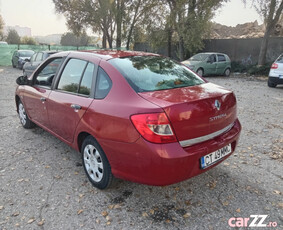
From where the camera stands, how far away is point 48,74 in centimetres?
425

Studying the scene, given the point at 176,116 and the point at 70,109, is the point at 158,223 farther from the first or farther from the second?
the point at 70,109

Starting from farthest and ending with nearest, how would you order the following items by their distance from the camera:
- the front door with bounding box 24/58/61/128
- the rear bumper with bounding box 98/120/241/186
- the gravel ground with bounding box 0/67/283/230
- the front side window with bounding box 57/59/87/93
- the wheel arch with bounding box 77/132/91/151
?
1. the front door with bounding box 24/58/61/128
2. the front side window with bounding box 57/59/87/93
3. the wheel arch with bounding box 77/132/91/151
4. the gravel ground with bounding box 0/67/283/230
5. the rear bumper with bounding box 98/120/241/186

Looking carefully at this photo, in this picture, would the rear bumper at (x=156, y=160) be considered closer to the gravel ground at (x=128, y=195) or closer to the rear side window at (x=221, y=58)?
the gravel ground at (x=128, y=195)

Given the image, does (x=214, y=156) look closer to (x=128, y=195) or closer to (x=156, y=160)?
(x=156, y=160)

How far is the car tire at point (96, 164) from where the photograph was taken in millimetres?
2748

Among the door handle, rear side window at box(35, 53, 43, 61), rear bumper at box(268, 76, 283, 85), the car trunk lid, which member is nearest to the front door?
the door handle

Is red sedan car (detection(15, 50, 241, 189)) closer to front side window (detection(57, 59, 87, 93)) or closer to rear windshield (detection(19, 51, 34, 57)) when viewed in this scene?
front side window (detection(57, 59, 87, 93))

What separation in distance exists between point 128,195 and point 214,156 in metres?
1.11

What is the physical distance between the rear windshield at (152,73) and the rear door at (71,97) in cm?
43

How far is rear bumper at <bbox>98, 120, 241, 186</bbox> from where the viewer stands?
7.32 ft

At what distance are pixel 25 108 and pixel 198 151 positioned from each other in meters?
3.70

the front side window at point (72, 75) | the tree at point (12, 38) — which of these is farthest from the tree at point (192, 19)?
the tree at point (12, 38)

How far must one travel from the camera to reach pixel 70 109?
124 inches

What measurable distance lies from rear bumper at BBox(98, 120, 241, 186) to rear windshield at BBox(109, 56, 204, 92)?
0.65 m
